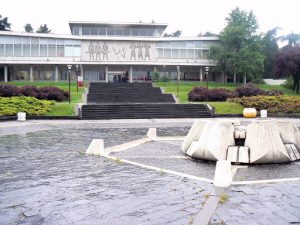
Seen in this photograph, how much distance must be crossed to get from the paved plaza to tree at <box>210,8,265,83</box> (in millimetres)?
45778

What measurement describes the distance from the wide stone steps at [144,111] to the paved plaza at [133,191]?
59.9 feet

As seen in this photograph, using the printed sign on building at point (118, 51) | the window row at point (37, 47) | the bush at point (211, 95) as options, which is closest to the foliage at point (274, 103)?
the bush at point (211, 95)

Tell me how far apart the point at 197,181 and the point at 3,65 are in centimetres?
5674

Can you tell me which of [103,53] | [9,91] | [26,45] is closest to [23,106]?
[9,91]

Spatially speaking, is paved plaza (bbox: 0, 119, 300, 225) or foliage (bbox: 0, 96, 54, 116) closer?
paved plaza (bbox: 0, 119, 300, 225)

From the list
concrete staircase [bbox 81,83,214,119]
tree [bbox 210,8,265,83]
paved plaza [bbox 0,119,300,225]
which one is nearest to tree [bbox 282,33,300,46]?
tree [bbox 210,8,265,83]

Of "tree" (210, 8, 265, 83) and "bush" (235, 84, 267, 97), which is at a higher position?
"tree" (210, 8, 265, 83)

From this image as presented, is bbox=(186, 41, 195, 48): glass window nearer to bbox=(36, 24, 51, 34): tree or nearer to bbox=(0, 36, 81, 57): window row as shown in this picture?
bbox=(0, 36, 81, 57): window row

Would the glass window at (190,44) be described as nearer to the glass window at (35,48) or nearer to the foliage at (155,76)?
the foliage at (155,76)

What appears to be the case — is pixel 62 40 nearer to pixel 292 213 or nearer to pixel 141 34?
pixel 141 34

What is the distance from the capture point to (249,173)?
9.09 m

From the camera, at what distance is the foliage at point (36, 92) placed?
3544 centimetres

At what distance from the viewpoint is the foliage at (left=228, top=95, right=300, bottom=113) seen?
3244 centimetres

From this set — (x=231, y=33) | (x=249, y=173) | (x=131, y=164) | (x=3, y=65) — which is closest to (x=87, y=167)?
(x=131, y=164)
